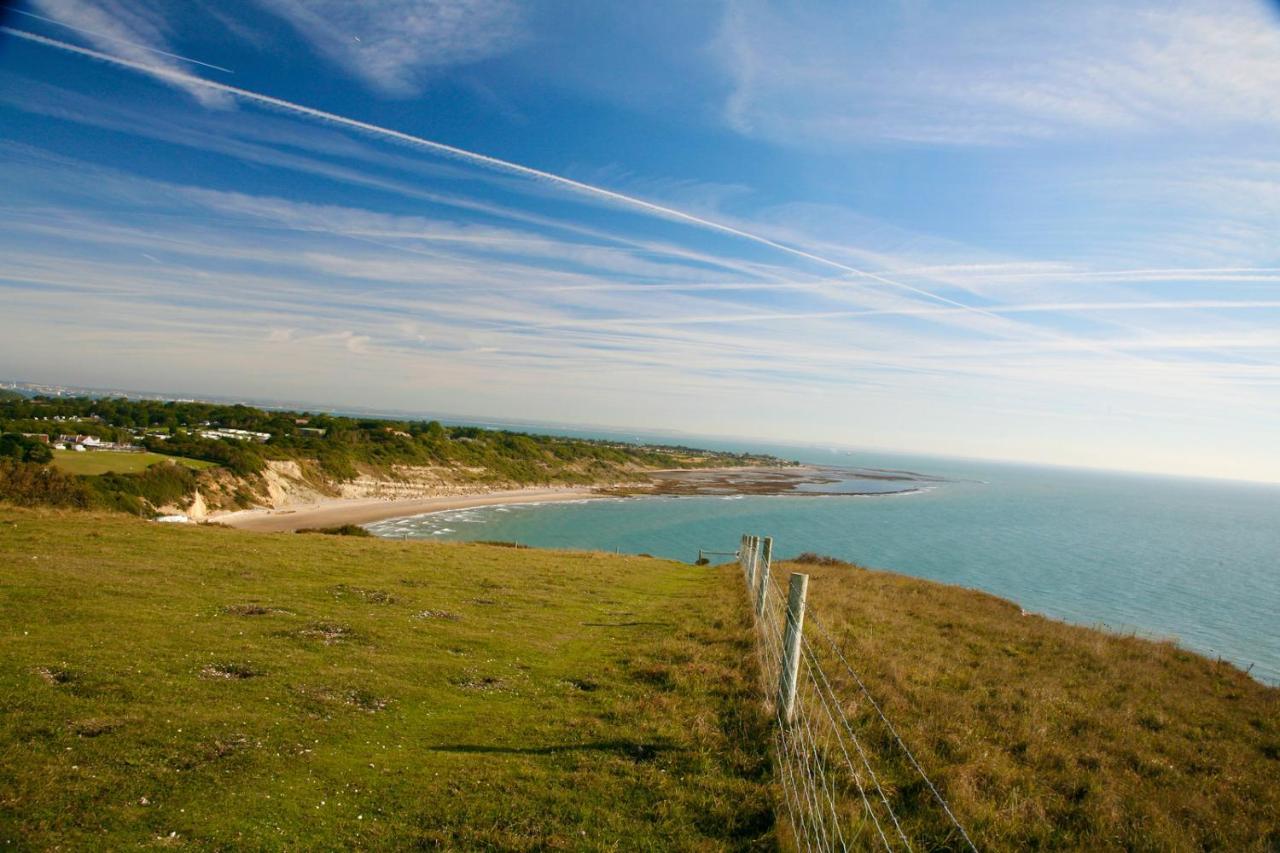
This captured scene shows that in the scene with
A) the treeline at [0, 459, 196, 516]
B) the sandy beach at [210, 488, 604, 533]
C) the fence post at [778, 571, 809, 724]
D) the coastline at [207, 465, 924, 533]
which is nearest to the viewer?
the fence post at [778, 571, 809, 724]

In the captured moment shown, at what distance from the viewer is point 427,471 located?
4446 inches

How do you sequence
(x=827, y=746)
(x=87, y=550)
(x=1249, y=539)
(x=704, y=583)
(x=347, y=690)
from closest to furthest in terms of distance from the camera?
(x=827, y=746) < (x=347, y=690) < (x=87, y=550) < (x=704, y=583) < (x=1249, y=539)

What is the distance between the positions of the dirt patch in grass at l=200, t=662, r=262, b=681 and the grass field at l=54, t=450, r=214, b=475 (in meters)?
62.2

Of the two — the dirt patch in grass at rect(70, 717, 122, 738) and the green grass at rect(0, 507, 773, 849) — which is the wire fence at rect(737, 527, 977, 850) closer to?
the green grass at rect(0, 507, 773, 849)

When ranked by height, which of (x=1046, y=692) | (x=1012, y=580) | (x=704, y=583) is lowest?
(x=1012, y=580)

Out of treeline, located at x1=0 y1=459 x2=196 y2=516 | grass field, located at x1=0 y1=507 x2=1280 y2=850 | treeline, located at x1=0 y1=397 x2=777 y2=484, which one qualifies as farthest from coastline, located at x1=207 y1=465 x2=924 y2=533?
grass field, located at x1=0 y1=507 x2=1280 y2=850

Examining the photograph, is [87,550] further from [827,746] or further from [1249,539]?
[1249,539]

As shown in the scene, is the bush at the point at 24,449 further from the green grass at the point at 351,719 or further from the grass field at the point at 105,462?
the green grass at the point at 351,719

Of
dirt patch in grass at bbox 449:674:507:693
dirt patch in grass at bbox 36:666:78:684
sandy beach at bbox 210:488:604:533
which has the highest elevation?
dirt patch in grass at bbox 36:666:78:684

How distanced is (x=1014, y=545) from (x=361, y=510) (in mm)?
91083

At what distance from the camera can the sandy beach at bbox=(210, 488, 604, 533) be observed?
65.1 metres

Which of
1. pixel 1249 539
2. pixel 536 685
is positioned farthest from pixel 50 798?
pixel 1249 539

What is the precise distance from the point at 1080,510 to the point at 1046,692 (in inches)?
6695

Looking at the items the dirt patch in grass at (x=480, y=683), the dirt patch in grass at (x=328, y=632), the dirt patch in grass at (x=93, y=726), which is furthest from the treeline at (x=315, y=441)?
the dirt patch in grass at (x=93, y=726)
